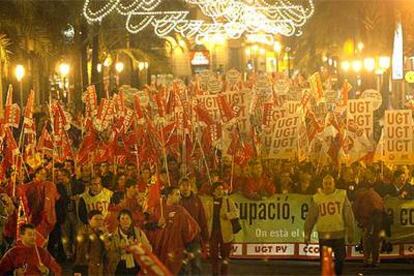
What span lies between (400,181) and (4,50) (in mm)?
13158

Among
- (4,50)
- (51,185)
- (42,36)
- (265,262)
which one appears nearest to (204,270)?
(265,262)

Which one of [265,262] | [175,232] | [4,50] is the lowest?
[265,262]

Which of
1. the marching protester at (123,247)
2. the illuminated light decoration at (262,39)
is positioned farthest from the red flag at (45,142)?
the illuminated light decoration at (262,39)

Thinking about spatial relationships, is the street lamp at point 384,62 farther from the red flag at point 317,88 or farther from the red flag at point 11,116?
the red flag at point 11,116

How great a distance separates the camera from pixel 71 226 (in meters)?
15.9

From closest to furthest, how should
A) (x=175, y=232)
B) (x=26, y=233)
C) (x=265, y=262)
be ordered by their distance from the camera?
(x=26, y=233)
(x=175, y=232)
(x=265, y=262)

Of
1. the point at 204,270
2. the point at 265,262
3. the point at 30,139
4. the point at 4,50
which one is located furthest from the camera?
the point at 4,50

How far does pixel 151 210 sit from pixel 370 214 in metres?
3.86

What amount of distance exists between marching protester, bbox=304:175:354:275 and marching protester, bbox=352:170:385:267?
5.69ft

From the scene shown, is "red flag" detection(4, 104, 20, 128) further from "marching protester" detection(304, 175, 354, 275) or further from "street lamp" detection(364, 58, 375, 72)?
"street lamp" detection(364, 58, 375, 72)

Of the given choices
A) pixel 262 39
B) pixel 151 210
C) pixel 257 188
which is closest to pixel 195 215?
pixel 151 210

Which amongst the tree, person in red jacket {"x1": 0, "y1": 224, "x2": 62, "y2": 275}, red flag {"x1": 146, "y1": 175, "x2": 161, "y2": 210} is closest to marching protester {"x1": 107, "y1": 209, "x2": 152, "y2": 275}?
person in red jacket {"x1": 0, "y1": 224, "x2": 62, "y2": 275}

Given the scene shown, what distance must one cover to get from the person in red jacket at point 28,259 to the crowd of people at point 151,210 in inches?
0.4

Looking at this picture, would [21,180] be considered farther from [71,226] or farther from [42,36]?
[42,36]
